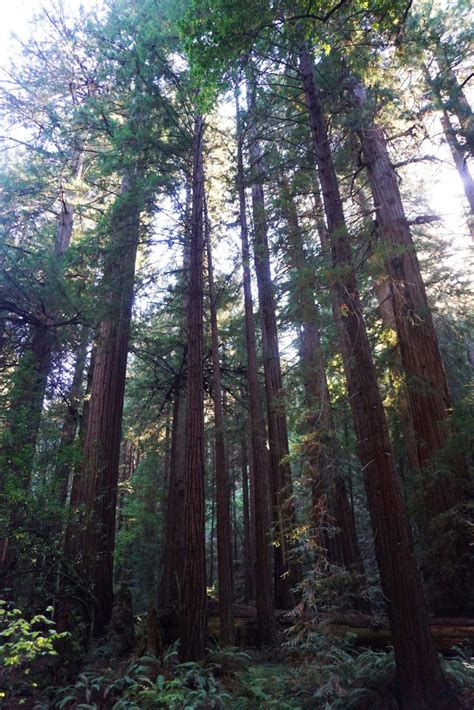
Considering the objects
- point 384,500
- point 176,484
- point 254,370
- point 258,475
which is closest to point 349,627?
point 258,475

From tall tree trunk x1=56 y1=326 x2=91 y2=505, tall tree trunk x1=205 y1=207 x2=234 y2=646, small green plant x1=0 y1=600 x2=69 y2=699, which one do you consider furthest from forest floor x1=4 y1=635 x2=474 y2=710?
tall tree trunk x1=56 y1=326 x2=91 y2=505

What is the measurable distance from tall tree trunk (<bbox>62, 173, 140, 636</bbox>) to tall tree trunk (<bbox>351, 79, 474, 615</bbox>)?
5.48 m

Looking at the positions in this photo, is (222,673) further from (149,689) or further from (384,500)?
(384,500)

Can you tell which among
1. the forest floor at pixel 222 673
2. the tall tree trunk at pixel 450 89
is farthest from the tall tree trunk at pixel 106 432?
the tall tree trunk at pixel 450 89

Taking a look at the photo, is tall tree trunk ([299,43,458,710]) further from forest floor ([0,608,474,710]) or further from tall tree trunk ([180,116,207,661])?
tall tree trunk ([180,116,207,661])

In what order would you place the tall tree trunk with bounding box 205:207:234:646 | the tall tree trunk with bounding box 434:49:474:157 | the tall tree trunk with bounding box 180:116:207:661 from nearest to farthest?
1. the tall tree trunk with bounding box 180:116:207:661
2. the tall tree trunk with bounding box 434:49:474:157
3. the tall tree trunk with bounding box 205:207:234:646

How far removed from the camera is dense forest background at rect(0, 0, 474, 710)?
5.20 metres

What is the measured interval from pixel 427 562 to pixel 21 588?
275 inches

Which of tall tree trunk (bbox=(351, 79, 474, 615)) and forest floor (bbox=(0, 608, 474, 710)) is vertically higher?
tall tree trunk (bbox=(351, 79, 474, 615))

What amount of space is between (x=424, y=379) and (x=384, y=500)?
4.05 metres

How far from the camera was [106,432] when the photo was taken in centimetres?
970

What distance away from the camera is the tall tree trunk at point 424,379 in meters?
6.81

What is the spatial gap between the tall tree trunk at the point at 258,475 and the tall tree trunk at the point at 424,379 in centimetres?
303

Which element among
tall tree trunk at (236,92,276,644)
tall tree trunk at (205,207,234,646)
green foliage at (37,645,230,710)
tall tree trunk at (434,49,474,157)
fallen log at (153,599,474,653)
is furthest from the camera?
tall tree trunk at (236,92,276,644)
